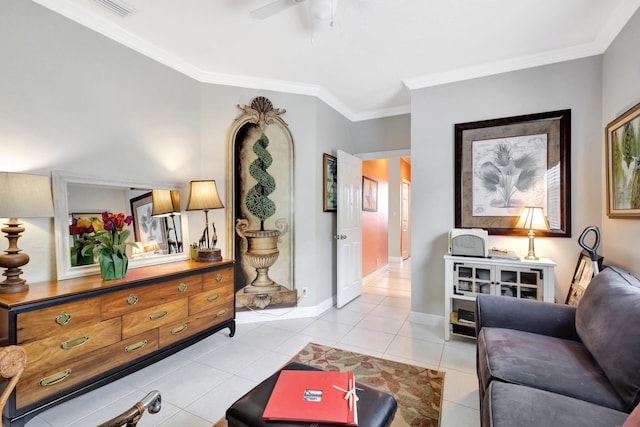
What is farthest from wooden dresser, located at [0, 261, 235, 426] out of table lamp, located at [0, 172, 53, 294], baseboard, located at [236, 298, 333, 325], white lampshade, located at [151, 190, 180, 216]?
baseboard, located at [236, 298, 333, 325]


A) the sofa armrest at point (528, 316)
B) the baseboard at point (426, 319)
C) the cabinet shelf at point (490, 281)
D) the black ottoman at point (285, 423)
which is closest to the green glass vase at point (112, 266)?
the black ottoman at point (285, 423)

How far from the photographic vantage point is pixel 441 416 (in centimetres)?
178

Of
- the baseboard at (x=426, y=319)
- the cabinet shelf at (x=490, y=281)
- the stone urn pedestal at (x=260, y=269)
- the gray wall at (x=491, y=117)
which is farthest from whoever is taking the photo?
the stone urn pedestal at (x=260, y=269)

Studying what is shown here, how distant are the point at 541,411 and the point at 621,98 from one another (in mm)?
2397

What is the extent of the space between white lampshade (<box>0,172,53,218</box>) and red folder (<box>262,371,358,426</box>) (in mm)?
1788

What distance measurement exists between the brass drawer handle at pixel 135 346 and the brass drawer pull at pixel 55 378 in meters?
0.33

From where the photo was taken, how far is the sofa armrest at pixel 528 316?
71.7 inches

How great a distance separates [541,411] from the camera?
1122mm

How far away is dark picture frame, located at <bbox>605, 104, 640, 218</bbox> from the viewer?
192 centimetres

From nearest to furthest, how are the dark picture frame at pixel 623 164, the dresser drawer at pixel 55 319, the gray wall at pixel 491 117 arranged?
1. the dresser drawer at pixel 55 319
2. the dark picture frame at pixel 623 164
3. the gray wall at pixel 491 117

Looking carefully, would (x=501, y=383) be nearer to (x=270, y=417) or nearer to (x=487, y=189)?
(x=270, y=417)

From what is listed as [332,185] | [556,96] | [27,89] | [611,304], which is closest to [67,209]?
[27,89]

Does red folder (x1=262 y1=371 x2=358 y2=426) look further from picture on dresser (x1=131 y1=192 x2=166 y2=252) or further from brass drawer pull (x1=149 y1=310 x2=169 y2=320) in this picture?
picture on dresser (x1=131 y1=192 x2=166 y2=252)

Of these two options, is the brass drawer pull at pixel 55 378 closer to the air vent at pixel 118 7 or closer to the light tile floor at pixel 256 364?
the light tile floor at pixel 256 364
